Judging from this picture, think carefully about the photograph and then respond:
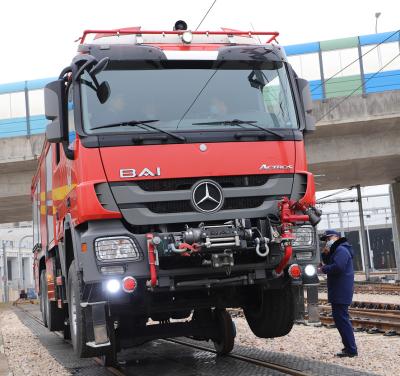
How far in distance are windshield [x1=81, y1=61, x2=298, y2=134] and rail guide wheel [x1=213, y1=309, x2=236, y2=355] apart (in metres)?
2.84

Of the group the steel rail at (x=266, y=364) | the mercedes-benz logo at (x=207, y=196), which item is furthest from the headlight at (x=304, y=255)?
the steel rail at (x=266, y=364)

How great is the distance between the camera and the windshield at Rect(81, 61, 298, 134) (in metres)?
6.04

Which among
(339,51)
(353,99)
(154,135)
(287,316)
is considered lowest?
(287,316)

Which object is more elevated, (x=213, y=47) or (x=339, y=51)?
(x=339, y=51)

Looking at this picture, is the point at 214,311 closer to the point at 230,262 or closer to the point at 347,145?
the point at 230,262

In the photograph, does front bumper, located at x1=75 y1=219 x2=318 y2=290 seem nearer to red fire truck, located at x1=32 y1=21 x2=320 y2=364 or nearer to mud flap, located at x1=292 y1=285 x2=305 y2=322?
red fire truck, located at x1=32 y1=21 x2=320 y2=364

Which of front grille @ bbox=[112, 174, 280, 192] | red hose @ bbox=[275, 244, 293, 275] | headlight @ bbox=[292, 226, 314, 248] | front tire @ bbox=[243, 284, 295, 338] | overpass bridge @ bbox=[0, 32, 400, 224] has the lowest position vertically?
front tire @ bbox=[243, 284, 295, 338]

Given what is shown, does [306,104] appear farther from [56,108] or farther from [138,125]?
[56,108]

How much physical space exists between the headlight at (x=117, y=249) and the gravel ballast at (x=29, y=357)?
2.91 m

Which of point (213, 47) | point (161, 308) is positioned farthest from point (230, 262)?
point (213, 47)

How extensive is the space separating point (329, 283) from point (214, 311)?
1.56 metres

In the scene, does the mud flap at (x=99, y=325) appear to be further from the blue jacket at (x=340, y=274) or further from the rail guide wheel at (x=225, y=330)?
the blue jacket at (x=340, y=274)

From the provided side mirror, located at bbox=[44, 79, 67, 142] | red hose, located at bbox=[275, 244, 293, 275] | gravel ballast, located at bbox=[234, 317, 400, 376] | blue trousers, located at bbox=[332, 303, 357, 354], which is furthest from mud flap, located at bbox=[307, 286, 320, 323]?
side mirror, located at bbox=[44, 79, 67, 142]

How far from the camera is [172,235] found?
222 inches
